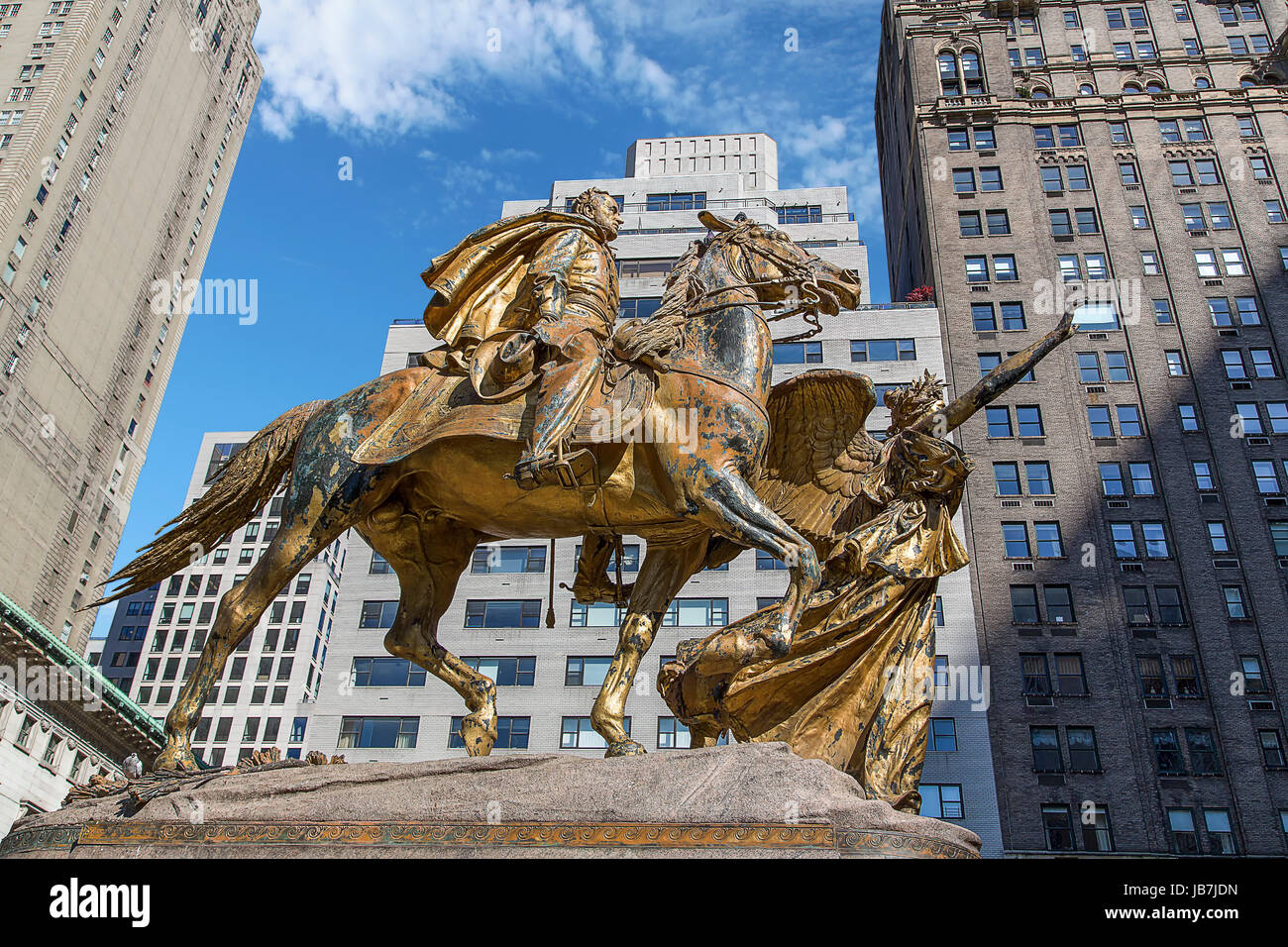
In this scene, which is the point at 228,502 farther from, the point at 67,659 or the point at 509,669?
the point at 67,659

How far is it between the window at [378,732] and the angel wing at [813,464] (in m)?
39.2

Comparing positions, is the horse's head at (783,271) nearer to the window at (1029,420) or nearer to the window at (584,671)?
the window at (584,671)

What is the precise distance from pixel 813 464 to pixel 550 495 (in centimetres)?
294

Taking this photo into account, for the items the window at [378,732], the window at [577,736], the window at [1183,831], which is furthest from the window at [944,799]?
the window at [378,732]

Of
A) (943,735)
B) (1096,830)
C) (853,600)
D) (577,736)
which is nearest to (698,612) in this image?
(577,736)

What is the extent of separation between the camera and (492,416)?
10.1 metres

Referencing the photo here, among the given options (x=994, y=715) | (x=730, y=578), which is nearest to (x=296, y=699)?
(x=730, y=578)

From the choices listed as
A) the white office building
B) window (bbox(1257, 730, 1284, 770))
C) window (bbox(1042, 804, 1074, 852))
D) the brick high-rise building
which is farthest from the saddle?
the white office building

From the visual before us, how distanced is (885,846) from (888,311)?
5338 cm

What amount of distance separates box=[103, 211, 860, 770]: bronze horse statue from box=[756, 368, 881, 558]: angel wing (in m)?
0.82

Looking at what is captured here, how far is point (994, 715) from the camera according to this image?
47531 millimetres

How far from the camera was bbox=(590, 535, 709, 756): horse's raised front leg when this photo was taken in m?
9.59

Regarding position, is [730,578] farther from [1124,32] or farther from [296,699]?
[296,699]

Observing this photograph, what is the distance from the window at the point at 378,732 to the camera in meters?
47.7
